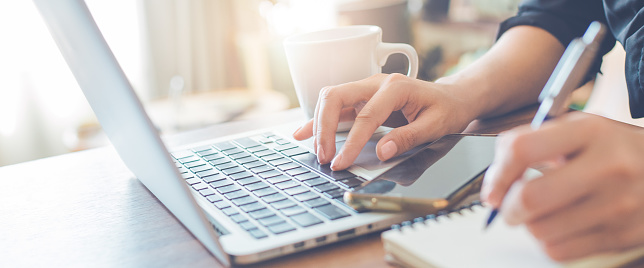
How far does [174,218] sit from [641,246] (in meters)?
0.37

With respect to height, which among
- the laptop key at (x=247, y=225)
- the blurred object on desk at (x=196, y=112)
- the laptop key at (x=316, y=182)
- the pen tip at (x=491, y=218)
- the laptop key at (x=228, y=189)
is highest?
the pen tip at (x=491, y=218)

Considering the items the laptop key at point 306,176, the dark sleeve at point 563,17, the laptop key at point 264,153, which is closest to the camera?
the laptop key at point 306,176

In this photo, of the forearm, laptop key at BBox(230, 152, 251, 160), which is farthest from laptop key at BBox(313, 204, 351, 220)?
the forearm

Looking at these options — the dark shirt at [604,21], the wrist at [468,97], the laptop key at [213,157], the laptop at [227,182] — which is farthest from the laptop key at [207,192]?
the dark shirt at [604,21]

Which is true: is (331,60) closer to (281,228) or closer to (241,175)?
(241,175)

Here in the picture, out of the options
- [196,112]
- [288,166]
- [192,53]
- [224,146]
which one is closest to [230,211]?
[288,166]

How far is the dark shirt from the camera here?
0.73m

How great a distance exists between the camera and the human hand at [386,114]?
571mm

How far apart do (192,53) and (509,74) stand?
258 cm

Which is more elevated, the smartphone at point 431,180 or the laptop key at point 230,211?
the smartphone at point 431,180

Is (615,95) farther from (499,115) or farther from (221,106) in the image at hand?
(221,106)

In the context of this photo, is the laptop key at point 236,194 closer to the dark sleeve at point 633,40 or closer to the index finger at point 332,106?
the index finger at point 332,106

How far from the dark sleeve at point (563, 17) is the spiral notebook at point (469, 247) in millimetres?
525

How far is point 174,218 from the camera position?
499mm
